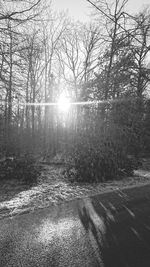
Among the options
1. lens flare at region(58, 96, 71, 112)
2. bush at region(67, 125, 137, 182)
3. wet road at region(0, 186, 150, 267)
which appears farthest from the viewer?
lens flare at region(58, 96, 71, 112)

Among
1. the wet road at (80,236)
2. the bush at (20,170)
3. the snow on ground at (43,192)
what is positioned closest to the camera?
the wet road at (80,236)

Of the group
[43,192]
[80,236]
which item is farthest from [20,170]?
[80,236]

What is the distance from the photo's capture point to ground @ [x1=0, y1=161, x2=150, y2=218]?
4279mm

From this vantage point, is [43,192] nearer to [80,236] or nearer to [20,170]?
[20,170]

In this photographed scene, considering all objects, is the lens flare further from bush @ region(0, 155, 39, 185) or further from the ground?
the ground

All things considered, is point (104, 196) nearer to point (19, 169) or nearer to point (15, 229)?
point (15, 229)

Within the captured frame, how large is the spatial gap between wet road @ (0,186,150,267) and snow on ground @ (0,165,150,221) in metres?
0.43

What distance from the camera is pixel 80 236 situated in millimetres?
2887

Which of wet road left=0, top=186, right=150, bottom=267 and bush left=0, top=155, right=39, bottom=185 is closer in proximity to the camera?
wet road left=0, top=186, right=150, bottom=267

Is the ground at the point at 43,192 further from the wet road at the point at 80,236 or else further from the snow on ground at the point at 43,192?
the wet road at the point at 80,236

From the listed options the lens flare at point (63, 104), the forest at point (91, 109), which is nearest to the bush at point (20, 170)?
the forest at point (91, 109)

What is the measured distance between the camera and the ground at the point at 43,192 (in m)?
4.28

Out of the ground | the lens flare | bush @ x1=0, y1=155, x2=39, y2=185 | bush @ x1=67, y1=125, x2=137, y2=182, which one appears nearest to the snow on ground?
the ground

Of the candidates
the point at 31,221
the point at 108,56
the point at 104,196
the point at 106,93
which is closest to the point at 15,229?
the point at 31,221
